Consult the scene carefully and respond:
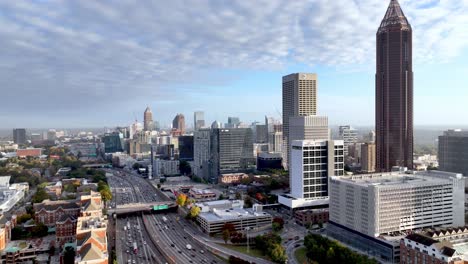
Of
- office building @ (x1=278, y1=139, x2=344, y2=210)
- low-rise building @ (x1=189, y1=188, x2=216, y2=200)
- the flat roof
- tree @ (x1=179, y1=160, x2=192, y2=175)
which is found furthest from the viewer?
tree @ (x1=179, y1=160, x2=192, y2=175)

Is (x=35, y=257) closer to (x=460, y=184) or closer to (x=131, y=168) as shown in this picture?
(x=460, y=184)

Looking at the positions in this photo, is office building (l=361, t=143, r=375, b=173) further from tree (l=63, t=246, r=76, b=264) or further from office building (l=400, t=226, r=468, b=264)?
tree (l=63, t=246, r=76, b=264)

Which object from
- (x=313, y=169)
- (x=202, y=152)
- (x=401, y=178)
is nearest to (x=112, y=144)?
(x=202, y=152)

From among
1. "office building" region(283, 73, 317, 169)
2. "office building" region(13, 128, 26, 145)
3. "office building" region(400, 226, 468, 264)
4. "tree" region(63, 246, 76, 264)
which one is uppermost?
"office building" region(283, 73, 317, 169)

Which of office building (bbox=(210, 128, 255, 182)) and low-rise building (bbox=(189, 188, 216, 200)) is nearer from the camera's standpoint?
low-rise building (bbox=(189, 188, 216, 200))

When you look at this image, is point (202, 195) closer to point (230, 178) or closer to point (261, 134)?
point (230, 178)

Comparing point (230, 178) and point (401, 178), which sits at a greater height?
point (401, 178)

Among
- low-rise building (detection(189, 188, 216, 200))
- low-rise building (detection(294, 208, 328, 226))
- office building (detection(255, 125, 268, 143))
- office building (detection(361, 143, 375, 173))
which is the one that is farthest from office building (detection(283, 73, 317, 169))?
office building (detection(255, 125, 268, 143))
